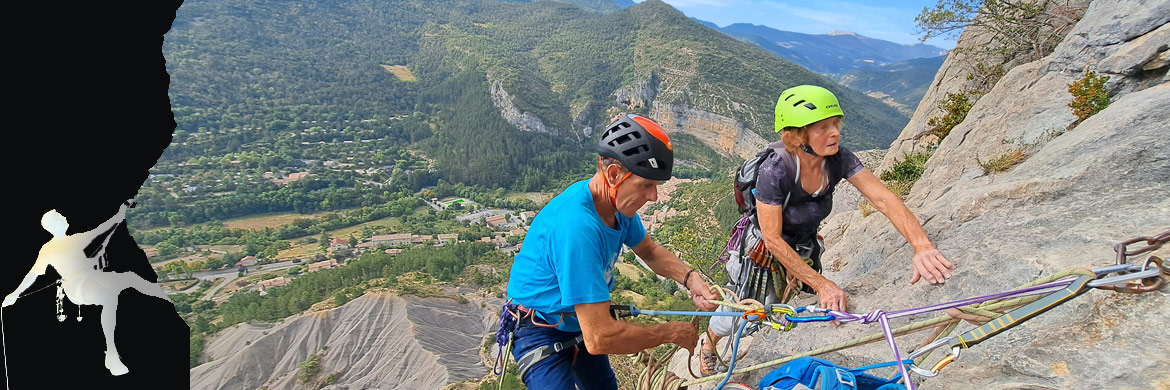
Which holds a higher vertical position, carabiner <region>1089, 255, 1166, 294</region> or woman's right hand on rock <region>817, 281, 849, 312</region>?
carabiner <region>1089, 255, 1166, 294</region>

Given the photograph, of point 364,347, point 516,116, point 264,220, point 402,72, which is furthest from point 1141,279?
point 402,72

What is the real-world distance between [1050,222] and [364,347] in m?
44.9

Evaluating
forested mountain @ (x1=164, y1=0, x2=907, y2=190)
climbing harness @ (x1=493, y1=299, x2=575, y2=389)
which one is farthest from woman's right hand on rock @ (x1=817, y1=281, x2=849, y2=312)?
forested mountain @ (x1=164, y1=0, x2=907, y2=190)

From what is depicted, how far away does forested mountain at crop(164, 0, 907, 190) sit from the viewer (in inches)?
4099

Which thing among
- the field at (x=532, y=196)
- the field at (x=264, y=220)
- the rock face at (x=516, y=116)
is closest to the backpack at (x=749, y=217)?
the field at (x=264, y=220)

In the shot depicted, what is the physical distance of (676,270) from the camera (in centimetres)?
306

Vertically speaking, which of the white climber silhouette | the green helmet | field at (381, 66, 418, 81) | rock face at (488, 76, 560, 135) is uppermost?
the green helmet

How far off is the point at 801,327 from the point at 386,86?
15456 centimetres

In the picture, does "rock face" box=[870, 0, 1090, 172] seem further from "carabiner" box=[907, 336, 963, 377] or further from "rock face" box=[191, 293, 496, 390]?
"rock face" box=[191, 293, 496, 390]

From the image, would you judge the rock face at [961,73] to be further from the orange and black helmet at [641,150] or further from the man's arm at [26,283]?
the man's arm at [26,283]

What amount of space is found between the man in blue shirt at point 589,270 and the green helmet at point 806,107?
3.37 ft

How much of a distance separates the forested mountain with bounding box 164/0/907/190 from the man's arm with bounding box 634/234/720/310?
97.5 m

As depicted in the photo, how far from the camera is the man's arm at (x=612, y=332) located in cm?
217

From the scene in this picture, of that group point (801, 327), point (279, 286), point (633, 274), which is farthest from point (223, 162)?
point (801, 327)
